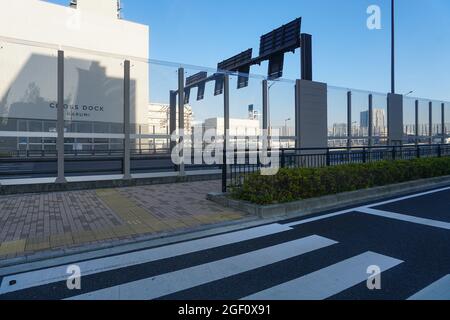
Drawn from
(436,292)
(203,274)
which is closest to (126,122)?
(203,274)

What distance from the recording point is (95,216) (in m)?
6.41

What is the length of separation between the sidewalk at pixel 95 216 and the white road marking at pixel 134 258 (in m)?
0.68

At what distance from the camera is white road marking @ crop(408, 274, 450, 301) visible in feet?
10.4

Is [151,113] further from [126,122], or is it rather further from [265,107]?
[265,107]

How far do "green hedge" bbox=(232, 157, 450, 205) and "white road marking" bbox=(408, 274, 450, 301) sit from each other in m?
3.70

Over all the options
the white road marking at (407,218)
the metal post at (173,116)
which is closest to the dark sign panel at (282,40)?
the metal post at (173,116)

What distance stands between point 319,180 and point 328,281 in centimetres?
442

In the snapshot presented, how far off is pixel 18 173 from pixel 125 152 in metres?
2.96

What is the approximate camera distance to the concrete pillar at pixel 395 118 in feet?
56.6

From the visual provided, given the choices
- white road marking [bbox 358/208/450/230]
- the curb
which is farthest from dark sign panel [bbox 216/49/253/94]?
white road marking [bbox 358/208/450/230]

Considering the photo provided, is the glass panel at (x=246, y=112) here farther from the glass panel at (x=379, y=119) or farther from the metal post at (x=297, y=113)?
the glass panel at (x=379, y=119)

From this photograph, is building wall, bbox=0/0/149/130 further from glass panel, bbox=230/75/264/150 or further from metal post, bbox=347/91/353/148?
metal post, bbox=347/91/353/148

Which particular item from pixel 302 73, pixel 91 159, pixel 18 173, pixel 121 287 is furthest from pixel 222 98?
pixel 121 287

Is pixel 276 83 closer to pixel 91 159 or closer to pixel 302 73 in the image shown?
pixel 302 73
